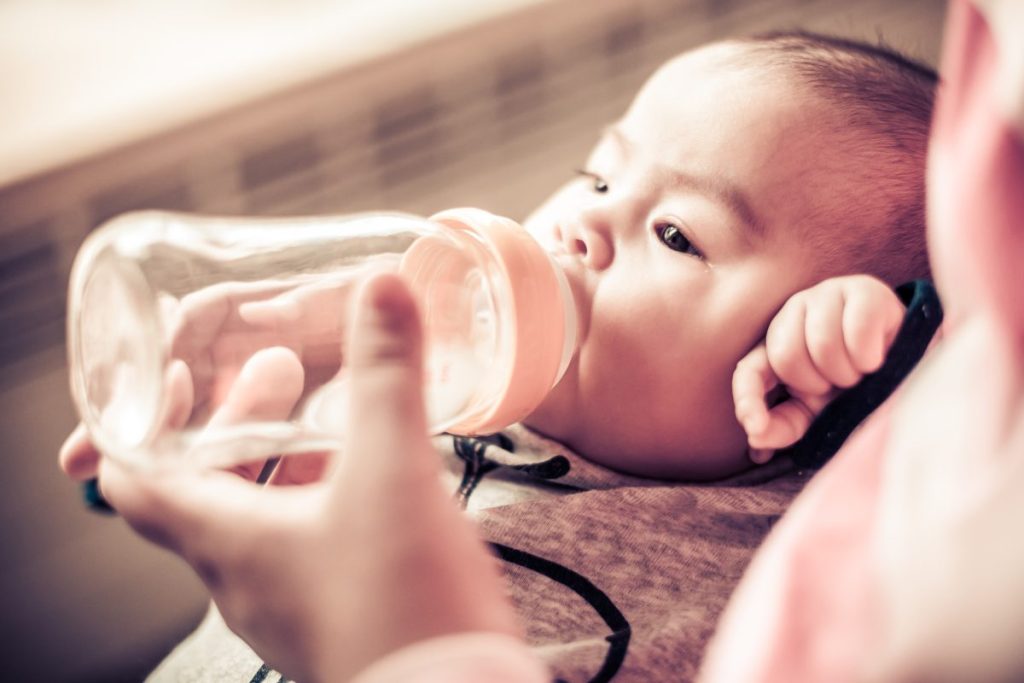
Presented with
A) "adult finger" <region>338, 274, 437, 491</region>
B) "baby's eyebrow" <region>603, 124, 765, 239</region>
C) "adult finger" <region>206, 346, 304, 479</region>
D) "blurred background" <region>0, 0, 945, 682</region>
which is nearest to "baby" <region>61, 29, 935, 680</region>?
"baby's eyebrow" <region>603, 124, 765, 239</region>

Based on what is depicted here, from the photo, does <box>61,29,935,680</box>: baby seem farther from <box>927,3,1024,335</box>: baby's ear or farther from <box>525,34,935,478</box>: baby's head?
<box>927,3,1024,335</box>: baby's ear

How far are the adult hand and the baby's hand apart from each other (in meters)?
0.26

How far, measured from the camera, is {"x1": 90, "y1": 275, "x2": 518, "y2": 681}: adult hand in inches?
16.1

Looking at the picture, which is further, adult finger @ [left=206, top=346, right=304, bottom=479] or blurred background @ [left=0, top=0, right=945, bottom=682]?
blurred background @ [left=0, top=0, right=945, bottom=682]

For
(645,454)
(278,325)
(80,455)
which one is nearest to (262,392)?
(278,325)

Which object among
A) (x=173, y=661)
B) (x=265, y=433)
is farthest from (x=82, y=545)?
(x=265, y=433)

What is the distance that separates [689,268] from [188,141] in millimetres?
676

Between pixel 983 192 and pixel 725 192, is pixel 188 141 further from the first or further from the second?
pixel 983 192

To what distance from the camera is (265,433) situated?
0.60m

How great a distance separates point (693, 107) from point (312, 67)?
0.60 m

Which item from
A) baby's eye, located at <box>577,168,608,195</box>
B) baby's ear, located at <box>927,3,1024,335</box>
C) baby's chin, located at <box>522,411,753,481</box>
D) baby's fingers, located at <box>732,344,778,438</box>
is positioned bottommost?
baby's chin, located at <box>522,411,753,481</box>

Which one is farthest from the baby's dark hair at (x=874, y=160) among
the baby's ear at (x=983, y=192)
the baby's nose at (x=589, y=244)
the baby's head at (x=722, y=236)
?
the baby's ear at (x=983, y=192)

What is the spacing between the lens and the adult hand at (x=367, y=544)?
409 millimetres

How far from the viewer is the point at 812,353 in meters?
0.60
